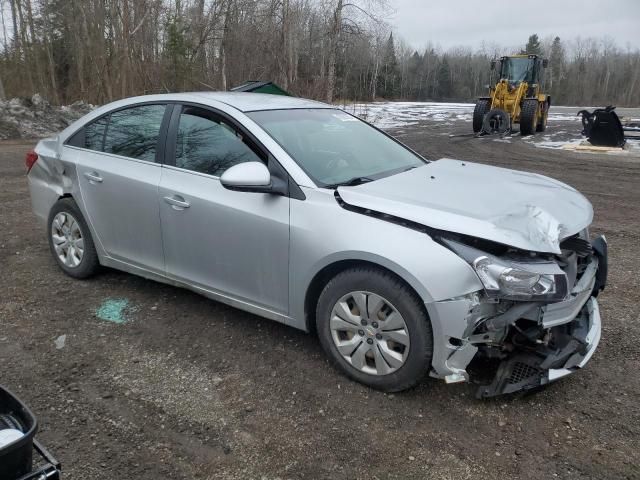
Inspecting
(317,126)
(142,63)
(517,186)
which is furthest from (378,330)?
(142,63)

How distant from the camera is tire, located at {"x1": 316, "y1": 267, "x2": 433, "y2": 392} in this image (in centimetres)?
271

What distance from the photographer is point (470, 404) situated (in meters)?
2.89

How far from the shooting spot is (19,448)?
1.70 metres

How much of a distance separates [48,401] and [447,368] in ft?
7.17

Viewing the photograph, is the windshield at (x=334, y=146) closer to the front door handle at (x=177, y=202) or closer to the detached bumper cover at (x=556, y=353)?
the front door handle at (x=177, y=202)

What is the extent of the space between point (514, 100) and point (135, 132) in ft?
60.1

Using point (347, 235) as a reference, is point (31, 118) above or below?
below

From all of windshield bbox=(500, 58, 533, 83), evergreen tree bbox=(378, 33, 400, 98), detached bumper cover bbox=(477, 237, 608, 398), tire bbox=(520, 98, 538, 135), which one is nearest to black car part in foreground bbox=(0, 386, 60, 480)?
detached bumper cover bbox=(477, 237, 608, 398)

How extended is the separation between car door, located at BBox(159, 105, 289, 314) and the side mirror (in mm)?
114

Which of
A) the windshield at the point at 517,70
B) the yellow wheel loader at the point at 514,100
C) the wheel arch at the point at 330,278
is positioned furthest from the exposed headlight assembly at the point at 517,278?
the windshield at the point at 517,70

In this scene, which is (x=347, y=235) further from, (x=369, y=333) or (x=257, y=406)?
(x=257, y=406)

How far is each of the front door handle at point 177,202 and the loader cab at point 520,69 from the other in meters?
19.4

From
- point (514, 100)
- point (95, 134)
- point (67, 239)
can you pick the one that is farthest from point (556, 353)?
point (514, 100)

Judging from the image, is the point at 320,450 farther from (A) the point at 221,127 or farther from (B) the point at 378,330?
(A) the point at 221,127
